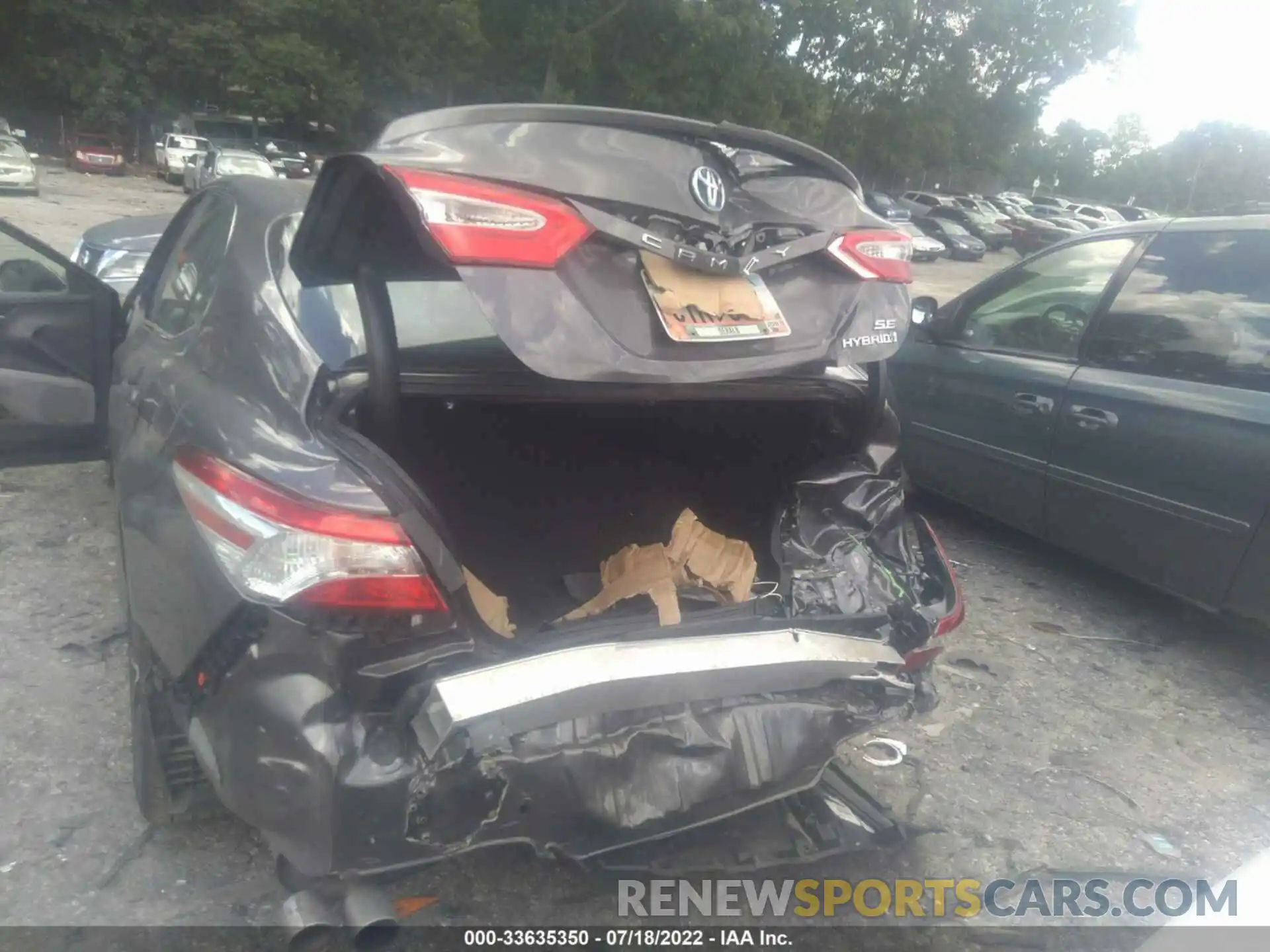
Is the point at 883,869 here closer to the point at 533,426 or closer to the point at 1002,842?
the point at 1002,842

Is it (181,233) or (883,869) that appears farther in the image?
(181,233)

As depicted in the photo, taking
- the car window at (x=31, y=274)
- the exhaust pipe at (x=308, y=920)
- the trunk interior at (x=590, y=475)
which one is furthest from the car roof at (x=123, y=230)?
the exhaust pipe at (x=308, y=920)

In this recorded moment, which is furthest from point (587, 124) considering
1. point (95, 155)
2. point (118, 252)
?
point (95, 155)

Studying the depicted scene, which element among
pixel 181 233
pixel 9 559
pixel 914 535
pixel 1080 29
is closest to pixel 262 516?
pixel 914 535

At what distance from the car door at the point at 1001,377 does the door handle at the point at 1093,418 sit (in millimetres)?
99

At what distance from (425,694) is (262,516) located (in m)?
0.46

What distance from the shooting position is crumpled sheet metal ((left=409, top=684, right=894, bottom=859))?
1832 mm

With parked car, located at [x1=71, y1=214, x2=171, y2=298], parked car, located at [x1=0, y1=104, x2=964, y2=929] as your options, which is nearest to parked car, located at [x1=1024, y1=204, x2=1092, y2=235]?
parked car, located at [x1=71, y1=214, x2=171, y2=298]

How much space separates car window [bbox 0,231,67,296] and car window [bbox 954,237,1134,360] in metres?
3.98

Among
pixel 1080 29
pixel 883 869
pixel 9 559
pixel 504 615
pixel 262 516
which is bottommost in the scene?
pixel 9 559

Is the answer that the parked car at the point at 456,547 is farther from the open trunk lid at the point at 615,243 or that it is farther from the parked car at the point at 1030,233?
the parked car at the point at 1030,233

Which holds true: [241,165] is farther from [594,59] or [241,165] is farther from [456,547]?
[456,547]

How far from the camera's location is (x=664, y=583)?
257cm

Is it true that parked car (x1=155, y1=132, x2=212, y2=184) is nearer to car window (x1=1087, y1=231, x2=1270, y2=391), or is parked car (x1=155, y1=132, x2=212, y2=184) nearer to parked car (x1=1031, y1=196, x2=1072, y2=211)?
car window (x1=1087, y1=231, x2=1270, y2=391)
